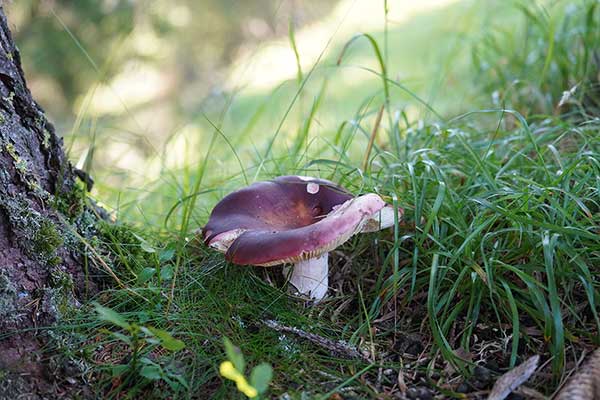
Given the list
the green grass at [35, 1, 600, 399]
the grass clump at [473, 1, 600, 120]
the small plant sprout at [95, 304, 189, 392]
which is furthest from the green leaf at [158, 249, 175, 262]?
the grass clump at [473, 1, 600, 120]

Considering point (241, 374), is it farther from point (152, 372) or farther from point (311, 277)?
point (311, 277)

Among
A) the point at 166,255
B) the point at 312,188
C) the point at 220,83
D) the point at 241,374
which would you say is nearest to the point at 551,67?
→ the point at 220,83

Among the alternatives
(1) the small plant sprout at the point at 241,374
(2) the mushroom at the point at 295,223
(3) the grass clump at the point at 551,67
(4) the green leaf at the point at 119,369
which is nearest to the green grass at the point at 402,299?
(4) the green leaf at the point at 119,369

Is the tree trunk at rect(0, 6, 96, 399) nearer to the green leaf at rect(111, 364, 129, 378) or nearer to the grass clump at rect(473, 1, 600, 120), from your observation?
the green leaf at rect(111, 364, 129, 378)

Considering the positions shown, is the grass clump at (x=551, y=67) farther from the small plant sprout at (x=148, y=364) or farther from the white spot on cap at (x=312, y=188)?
the small plant sprout at (x=148, y=364)

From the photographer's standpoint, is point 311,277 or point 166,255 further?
point 311,277

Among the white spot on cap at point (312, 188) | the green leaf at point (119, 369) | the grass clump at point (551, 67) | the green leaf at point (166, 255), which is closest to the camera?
the green leaf at point (119, 369)
